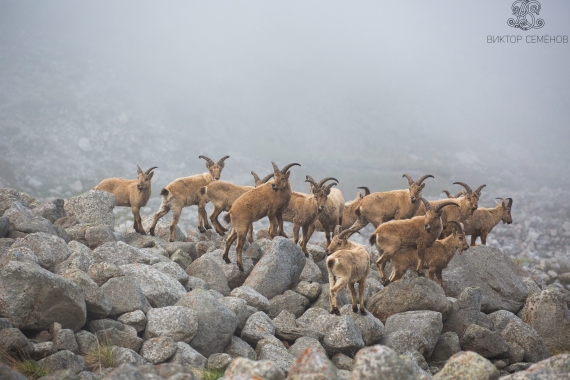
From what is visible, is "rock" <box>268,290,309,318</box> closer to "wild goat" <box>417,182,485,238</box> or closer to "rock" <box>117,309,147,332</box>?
"rock" <box>117,309,147,332</box>

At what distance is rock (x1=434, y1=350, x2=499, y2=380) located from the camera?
28.4 ft

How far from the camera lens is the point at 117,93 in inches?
5212

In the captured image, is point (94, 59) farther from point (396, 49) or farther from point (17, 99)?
point (396, 49)

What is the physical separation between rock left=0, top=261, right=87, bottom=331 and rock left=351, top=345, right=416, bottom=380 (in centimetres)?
592

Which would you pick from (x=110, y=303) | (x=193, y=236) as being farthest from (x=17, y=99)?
(x=110, y=303)

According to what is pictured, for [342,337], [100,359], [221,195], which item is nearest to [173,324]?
[100,359]

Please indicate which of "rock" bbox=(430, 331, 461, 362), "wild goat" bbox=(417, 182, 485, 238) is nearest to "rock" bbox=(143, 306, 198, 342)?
"rock" bbox=(430, 331, 461, 362)

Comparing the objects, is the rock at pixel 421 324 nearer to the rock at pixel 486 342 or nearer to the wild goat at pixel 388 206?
the rock at pixel 486 342

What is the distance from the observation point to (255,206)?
681 inches

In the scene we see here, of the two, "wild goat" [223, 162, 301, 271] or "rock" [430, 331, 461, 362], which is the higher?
"wild goat" [223, 162, 301, 271]

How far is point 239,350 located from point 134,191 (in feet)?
31.0

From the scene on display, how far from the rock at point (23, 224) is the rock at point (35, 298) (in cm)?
507

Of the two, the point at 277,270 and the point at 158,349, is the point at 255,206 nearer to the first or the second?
the point at 277,270

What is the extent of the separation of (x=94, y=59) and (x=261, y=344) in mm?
139021
